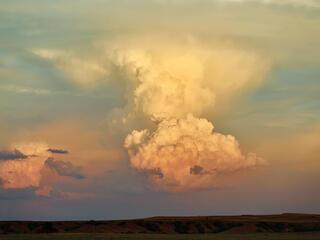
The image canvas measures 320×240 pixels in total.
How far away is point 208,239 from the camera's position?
465 ft

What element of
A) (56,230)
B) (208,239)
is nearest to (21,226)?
(56,230)

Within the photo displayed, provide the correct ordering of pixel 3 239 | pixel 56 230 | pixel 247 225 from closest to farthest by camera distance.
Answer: pixel 3 239 < pixel 56 230 < pixel 247 225

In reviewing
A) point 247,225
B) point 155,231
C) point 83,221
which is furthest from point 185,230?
point 83,221

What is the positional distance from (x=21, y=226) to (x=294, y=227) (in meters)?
109

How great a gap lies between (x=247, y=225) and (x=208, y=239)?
56.2 meters

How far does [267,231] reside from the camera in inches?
7407

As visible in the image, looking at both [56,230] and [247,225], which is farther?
[247,225]

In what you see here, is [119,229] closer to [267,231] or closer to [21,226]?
[21,226]

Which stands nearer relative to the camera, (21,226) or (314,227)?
(21,226)

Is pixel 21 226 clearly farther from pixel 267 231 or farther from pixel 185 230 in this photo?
pixel 267 231

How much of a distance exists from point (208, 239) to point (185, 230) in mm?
48798

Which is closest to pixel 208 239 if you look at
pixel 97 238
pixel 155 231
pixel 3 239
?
pixel 97 238

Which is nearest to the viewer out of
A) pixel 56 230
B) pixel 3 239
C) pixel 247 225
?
pixel 3 239

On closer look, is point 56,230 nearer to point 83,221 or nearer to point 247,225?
point 83,221
